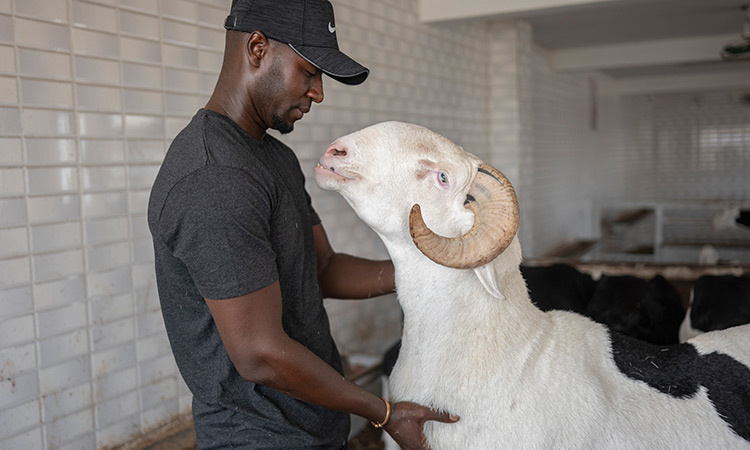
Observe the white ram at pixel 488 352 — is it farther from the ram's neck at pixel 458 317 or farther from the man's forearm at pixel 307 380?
the man's forearm at pixel 307 380

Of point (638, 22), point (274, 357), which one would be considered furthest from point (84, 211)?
point (638, 22)

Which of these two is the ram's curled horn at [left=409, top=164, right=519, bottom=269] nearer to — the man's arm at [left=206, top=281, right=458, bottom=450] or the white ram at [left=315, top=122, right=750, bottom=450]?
the white ram at [left=315, top=122, right=750, bottom=450]

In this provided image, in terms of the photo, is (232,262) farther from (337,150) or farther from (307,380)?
(337,150)

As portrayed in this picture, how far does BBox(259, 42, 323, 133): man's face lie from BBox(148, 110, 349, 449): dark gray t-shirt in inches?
3.8

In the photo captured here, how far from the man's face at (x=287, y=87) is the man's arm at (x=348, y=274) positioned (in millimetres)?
498

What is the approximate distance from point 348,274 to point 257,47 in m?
0.81

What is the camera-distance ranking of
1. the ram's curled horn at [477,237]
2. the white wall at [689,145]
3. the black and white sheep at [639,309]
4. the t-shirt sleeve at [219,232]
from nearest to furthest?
the t-shirt sleeve at [219,232]
the ram's curled horn at [477,237]
the black and white sheep at [639,309]
the white wall at [689,145]

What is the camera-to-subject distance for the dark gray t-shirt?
1398 millimetres

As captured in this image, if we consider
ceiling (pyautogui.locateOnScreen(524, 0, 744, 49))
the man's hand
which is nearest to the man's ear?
the man's hand

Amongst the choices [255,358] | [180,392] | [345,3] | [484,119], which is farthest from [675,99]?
[255,358]

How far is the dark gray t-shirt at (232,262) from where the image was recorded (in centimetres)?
140

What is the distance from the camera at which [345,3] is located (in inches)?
156

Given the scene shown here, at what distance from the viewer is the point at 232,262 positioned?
139 centimetres

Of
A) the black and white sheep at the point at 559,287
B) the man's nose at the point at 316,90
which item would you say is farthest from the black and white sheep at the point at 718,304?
the man's nose at the point at 316,90
